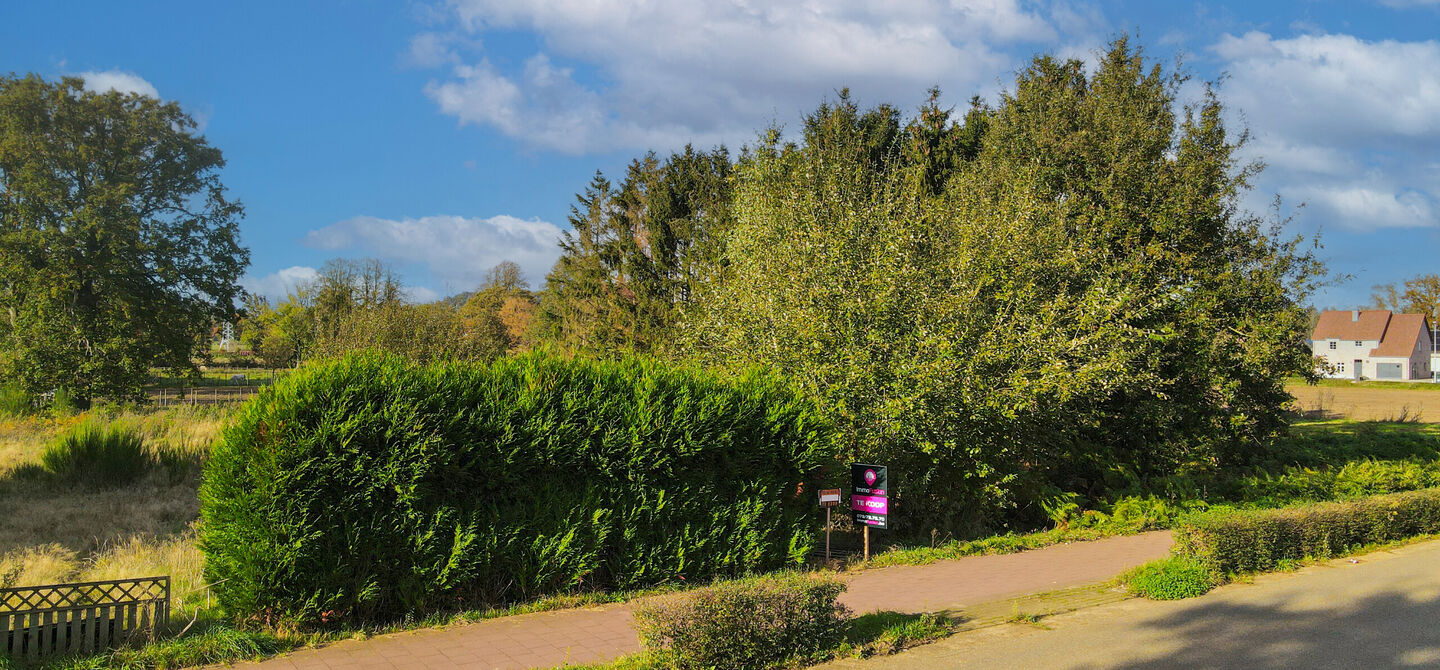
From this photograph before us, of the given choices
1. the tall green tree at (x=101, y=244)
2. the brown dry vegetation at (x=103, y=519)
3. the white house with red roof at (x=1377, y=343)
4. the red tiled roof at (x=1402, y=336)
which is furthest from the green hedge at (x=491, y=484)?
the red tiled roof at (x=1402, y=336)

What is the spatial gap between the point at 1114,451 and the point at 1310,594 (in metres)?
7.73

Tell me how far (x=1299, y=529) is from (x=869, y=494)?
5.64m

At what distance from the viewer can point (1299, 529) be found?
432 inches

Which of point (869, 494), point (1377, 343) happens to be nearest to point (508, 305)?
point (869, 494)

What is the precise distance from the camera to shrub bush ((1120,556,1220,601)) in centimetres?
903

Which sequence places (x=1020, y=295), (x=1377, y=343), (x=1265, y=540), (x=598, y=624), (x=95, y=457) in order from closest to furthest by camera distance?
(x=598, y=624) < (x=1265, y=540) < (x=1020, y=295) < (x=95, y=457) < (x=1377, y=343)

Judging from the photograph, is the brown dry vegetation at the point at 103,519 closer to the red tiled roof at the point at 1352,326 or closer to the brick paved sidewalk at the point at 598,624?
the brick paved sidewalk at the point at 598,624

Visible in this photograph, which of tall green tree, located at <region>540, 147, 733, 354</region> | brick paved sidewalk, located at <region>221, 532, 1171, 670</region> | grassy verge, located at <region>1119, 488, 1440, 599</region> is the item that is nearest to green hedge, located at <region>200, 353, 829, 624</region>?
brick paved sidewalk, located at <region>221, 532, 1171, 670</region>

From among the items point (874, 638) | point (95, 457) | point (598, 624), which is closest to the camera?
point (874, 638)

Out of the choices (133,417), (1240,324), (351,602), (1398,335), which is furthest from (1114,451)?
(1398,335)

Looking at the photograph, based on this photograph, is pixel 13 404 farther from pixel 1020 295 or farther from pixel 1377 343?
pixel 1377 343

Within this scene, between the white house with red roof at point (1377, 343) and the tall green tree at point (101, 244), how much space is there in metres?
97.5

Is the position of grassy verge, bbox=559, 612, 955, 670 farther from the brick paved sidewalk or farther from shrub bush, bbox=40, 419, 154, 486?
shrub bush, bbox=40, 419, 154, 486

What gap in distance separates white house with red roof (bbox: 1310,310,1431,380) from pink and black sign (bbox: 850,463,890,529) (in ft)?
317
